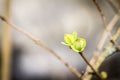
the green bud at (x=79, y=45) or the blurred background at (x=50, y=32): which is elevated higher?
the green bud at (x=79, y=45)

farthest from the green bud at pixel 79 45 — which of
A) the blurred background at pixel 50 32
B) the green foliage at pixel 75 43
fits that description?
the blurred background at pixel 50 32

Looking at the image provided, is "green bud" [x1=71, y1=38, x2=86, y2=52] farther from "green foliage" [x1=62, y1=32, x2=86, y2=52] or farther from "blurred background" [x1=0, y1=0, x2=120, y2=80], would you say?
"blurred background" [x1=0, y1=0, x2=120, y2=80]

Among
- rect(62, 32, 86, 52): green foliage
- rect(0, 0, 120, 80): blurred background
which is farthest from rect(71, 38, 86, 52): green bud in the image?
rect(0, 0, 120, 80): blurred background

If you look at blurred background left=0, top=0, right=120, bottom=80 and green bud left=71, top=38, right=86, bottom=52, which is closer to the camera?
green bud left=71, top=38, right=86, bottom=52

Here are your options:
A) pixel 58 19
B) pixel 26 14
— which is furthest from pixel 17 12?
pixel 58 19

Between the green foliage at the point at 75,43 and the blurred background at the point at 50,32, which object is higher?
the green foliage at the point at 75,43

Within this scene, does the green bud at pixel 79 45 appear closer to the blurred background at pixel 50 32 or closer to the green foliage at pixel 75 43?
the green foliage at pixel 75 43

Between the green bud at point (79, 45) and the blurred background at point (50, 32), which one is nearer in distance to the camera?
the green bud at point (79, 45)

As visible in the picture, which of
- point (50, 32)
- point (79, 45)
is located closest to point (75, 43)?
point (79, 45)

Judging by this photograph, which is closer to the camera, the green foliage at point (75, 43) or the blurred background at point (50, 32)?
the green foliage at point (75, 43)
